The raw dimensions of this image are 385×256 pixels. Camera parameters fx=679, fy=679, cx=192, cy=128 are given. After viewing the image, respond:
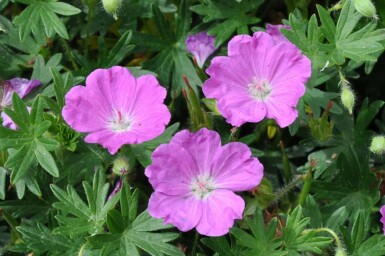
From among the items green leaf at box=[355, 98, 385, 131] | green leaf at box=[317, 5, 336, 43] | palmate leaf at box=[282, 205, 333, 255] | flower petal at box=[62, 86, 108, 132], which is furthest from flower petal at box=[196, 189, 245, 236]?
green leaf at box=[355, 98, 385, 131]

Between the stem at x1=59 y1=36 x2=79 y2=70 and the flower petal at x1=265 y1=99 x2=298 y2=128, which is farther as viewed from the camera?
the stem at x1=59 y1=36 x2=79 y2=70

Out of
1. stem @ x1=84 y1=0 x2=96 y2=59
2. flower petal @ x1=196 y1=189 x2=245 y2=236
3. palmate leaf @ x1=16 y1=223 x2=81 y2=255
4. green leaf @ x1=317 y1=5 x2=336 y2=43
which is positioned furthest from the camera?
stem @ x1=84 y1=0 x2=96 y2=59

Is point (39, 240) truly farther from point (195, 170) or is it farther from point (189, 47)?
point (189, 47)

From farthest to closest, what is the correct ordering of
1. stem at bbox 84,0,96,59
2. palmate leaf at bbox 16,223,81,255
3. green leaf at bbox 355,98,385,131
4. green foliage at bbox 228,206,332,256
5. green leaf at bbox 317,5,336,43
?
green leaf at bbox 355,98,385,131 → stem at bbox 84,0,96,59 → green leaf at bbox 317,5,336,43 → palmate leaf at bbox 16,223,81,255 → green foliage at bbox 228,206,332,256

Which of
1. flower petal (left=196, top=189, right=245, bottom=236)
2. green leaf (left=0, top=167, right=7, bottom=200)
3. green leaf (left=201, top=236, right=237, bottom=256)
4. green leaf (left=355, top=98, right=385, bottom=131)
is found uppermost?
green leaf (left=0, top=167, right=7, bottom=200)

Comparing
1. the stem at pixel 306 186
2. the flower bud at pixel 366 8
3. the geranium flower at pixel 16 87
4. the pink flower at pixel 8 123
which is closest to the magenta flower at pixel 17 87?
the geranium flower at pixel 16 87

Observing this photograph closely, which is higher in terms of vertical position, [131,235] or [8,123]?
[8,123]

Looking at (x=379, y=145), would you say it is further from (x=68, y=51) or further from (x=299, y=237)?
(x=68, y=51)

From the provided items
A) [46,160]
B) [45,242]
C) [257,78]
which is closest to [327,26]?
[257,78]

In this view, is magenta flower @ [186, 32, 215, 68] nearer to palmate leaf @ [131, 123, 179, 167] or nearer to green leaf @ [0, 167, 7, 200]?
palmate leaf @ [131, 123, 179, 167]
